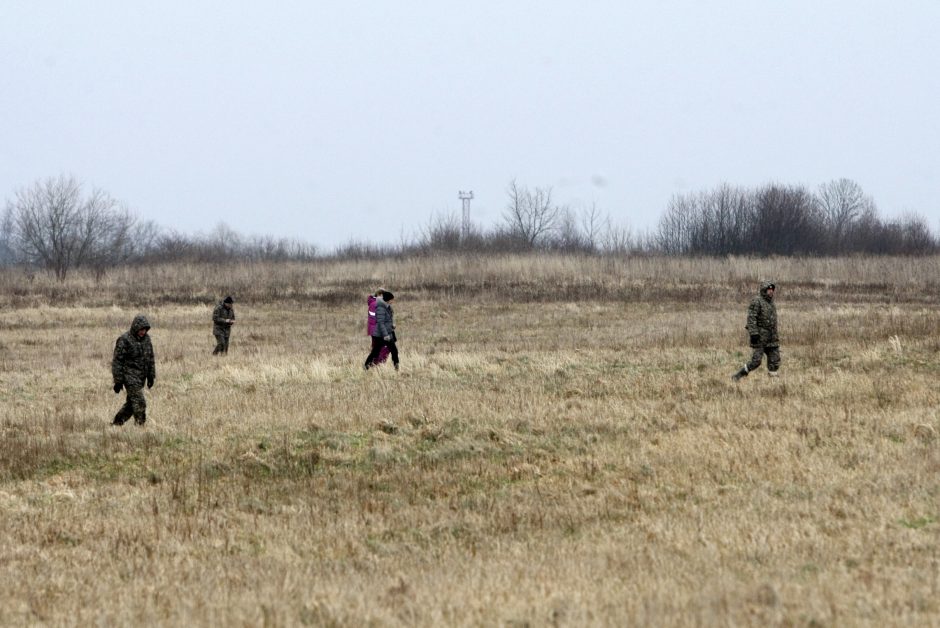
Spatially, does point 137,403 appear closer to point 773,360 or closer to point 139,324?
point 139,324

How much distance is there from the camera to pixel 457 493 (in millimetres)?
9367

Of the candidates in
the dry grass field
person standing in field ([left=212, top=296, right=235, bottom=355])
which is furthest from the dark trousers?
person standing in field ([left=212, top=296, right=235, bottom=355])

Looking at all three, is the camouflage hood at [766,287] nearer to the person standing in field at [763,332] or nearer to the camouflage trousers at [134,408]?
the person standing in field at [763,332]

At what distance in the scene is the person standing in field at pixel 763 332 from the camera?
15.7 meters

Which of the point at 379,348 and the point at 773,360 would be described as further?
the point at 379,348

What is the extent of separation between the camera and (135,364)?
12.3 metres

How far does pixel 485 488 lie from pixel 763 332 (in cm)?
776

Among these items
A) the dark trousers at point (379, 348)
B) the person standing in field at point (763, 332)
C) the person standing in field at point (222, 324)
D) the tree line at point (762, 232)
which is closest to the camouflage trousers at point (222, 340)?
the person standing in field at point (222, 324)

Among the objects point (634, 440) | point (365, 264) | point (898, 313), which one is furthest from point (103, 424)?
point (365, 264)

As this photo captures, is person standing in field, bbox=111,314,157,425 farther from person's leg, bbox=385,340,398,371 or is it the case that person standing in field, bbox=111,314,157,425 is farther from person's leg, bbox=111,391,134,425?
person's leg, bbox=385,340,398,371

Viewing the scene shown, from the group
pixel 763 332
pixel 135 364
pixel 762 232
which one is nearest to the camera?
pixel 135 364

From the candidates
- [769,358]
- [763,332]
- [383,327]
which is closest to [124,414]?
[383,327]

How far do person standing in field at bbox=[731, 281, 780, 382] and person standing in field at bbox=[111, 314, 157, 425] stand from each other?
890cm

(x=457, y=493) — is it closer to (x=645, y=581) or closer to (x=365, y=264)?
(x=645, y=581)
